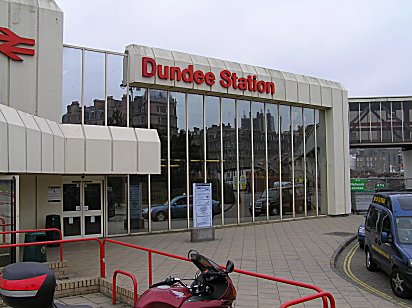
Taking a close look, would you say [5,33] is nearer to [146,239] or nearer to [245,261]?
[146,239]

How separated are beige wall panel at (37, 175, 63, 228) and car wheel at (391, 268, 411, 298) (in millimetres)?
9924

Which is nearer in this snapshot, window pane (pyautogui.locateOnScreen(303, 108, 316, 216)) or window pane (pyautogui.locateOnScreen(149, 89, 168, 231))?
window pane (pyautogui.locateOnScreen(149, 89, 168, 231))

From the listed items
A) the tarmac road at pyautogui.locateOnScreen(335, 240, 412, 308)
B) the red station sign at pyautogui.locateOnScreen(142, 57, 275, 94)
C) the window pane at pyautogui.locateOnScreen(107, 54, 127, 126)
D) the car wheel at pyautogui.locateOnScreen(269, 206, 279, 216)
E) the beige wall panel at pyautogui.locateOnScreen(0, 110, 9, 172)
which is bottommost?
the tarmac road at pyautogui.locateOnScreen(335, 240, 412, 308)

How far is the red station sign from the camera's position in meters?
16.7

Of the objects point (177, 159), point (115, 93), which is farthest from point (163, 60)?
point (177, 159)

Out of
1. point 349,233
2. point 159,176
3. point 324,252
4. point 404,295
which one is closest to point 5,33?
point 159,176

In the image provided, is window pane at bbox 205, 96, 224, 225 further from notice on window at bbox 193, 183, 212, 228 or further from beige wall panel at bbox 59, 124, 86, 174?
beige wall panel at bbox 59, 124, 86, 174

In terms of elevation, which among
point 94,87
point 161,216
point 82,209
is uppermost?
point 94,87

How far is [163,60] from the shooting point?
56.1 feet

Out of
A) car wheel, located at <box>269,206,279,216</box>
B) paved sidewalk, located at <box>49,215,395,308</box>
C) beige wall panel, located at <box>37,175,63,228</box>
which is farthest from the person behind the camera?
car wheel, located at <box>269,206,279,216</box>

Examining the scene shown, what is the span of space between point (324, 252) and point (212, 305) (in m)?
9.05

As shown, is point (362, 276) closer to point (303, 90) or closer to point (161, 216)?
point (161, 216)

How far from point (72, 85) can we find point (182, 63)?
4.55 metres

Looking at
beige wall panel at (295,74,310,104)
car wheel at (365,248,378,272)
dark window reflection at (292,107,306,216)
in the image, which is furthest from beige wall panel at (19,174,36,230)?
beige wall panel at (295,74,310,104)
